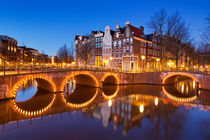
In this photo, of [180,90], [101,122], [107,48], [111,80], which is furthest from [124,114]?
[107,48]

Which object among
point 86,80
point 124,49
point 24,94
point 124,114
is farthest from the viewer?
point 124,49

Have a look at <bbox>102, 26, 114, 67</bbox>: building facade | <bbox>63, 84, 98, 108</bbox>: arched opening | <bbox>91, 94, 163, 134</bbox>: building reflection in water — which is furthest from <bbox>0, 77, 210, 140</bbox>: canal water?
<bbox>102, 26, 114, 67</bbox>: building facade

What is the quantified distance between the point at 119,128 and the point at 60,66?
16798mm

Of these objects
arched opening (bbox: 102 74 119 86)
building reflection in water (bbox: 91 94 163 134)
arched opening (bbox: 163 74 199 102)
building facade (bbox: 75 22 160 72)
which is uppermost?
building facade (bbox: 75 22 160 72)

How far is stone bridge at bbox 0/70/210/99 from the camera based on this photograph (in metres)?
17.3

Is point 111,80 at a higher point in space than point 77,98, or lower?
higher

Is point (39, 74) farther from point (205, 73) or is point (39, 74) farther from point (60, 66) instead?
point (205, 73)

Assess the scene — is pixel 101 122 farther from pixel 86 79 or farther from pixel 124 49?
pixel 124 49

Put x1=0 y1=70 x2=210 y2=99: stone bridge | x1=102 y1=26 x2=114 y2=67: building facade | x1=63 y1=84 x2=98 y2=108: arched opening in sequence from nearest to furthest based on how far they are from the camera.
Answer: x1=0 y1=70 x2=210 y2=99: stone bridge → x1=63 y1=84 x2=98 y2=108: arched opening → x1=102 y1=26 x2=114 y2=67: building facade

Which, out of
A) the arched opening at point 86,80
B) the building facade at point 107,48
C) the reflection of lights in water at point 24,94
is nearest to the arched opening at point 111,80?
the arched opening at point 86,80

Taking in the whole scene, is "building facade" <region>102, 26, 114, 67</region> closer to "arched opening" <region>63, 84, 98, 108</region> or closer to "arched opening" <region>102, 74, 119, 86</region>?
"arched opening" <region>102, 74, 119, 86</region>

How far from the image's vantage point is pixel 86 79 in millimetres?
30016

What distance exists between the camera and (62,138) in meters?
9.10

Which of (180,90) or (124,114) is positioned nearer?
(124,114)
